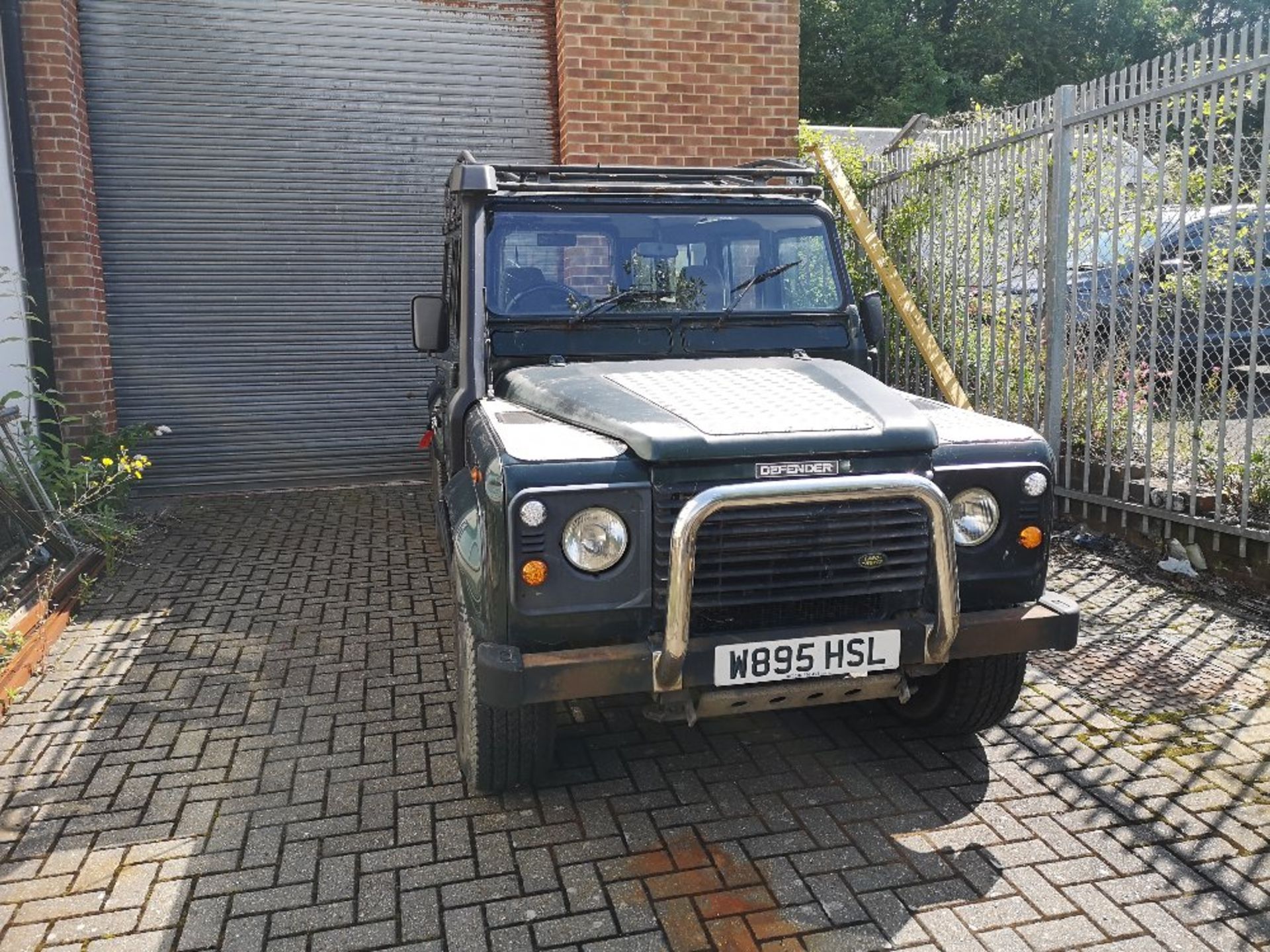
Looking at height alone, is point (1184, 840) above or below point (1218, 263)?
below

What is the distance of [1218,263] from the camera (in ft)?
16.8

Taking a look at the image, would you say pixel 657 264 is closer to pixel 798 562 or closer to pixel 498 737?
pixel 798 562

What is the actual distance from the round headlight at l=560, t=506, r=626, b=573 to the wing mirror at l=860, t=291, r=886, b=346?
6.87 ft

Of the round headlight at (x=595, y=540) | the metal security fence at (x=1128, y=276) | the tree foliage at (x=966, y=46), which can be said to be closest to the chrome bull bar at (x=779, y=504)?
the round headlight at (x=595, y=540)

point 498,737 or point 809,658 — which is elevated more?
point 809,658

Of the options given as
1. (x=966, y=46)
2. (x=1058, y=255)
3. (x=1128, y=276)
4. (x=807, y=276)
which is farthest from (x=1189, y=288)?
(x=966, y=46)

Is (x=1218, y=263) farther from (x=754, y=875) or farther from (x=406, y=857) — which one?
(x=406, y=857)

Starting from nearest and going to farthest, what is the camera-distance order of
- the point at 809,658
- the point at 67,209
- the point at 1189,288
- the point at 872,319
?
the point at 809,658, the point at 872,319, the point at 1189,288, the point at 67,209

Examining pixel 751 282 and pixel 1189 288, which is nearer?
pixel 751 282

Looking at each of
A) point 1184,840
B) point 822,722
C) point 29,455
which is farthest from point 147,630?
point 1184,840

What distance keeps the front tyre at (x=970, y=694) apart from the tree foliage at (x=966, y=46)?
91.5ft

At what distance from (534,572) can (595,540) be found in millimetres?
201

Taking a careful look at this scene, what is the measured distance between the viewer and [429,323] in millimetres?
4395

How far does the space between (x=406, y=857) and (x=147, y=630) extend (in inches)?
112
